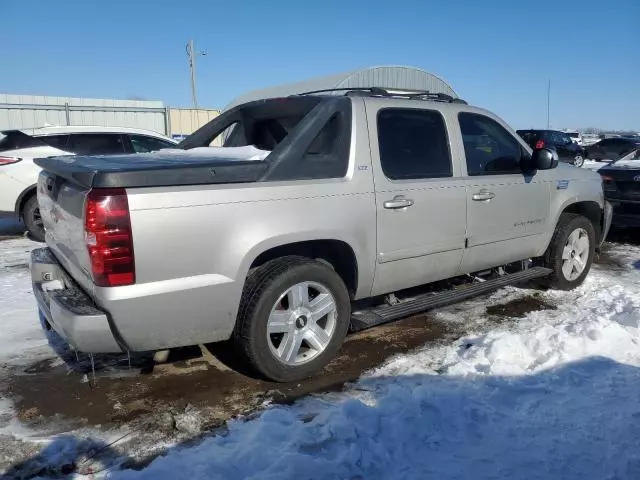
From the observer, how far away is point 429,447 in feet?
8.86

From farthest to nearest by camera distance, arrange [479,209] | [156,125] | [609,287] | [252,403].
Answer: [156,125]
[609,287]
[479,209]
[252,403]

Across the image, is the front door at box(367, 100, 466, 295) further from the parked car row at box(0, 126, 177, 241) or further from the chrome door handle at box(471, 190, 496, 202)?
the parked car row at box(0, 126, 177, 241)

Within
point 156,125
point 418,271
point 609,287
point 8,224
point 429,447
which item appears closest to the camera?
point 429,447

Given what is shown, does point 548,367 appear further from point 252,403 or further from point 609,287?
point 609,287

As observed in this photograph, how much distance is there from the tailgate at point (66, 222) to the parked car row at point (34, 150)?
477cm

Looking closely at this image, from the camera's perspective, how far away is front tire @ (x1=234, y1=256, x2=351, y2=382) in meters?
3.21

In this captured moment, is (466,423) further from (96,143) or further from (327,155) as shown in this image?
(96,143)

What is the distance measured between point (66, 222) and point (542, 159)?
3788 millimetres

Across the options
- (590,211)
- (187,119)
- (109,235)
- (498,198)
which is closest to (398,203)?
(498,198)

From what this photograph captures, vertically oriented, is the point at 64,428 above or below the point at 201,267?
below

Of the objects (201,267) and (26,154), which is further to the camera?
(26,154)

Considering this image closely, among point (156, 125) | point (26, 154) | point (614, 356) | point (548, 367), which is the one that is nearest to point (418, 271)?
point (548, 367)

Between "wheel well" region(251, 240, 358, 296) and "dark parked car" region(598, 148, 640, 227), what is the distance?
18.7 feet

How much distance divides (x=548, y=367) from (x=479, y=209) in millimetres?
1356
